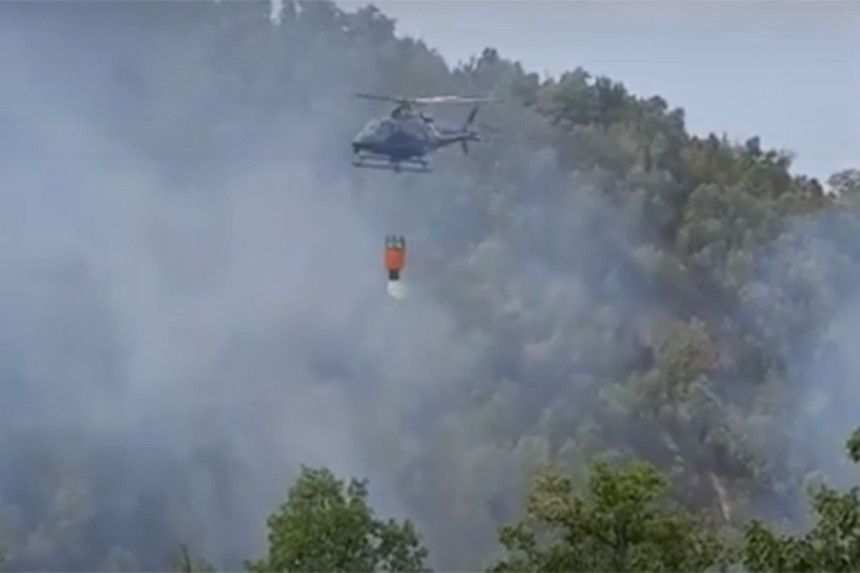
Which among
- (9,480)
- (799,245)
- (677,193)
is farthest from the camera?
(677,193)

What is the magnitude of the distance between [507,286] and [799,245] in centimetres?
294

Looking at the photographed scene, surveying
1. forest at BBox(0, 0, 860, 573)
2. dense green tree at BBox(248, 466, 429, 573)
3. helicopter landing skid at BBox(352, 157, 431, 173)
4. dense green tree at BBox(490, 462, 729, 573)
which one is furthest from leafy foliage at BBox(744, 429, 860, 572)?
forest at BBox(0, 0, 860, 573)

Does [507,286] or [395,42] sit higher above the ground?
[395,42]

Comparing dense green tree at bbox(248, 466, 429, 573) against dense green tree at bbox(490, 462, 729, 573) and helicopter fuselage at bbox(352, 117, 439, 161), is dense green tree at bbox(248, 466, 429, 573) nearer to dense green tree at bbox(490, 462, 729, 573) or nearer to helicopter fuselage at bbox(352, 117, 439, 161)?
dense green tree at bbox(490, 462, 729, 573)

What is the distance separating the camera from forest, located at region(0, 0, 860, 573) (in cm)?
1348

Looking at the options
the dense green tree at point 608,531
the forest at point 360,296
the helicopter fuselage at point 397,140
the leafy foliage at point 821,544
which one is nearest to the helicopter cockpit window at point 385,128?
the helicopter fuselage at point 397,140

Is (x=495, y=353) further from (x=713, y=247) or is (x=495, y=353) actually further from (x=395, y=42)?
(x=395, y=42)

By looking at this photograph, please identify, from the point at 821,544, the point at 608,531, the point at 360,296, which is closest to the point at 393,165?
the point at 360,296

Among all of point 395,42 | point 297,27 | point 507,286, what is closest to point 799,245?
point 507,286

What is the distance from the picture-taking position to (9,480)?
1344 centimetres

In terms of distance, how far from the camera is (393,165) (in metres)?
11.5

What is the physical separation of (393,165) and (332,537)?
7.12m

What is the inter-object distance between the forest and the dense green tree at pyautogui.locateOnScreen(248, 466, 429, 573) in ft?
23.6

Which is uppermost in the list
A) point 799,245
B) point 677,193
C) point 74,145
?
point 74,145
